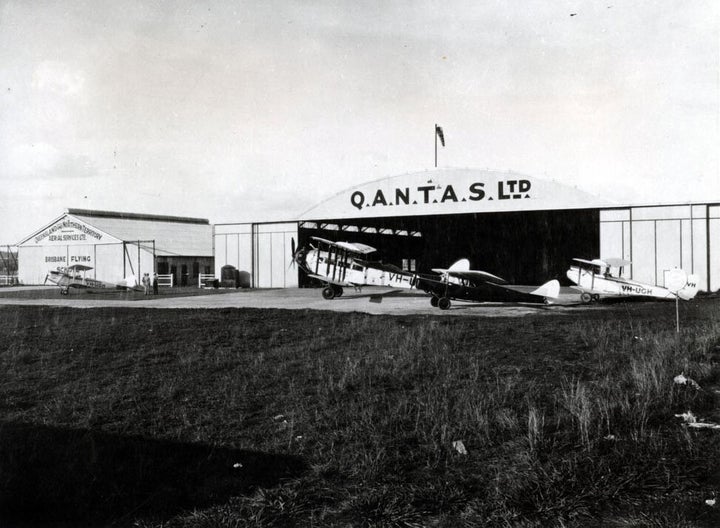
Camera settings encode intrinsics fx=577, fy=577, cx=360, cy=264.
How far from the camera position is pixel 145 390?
331 inches

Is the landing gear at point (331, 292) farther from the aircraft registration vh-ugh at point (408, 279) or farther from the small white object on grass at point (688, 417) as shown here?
the small white object on grass at point (688, 417)

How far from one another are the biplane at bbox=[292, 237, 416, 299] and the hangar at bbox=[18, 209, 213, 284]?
1852 centimetres

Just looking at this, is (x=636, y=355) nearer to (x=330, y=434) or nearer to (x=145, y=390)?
(x=330, y=434)

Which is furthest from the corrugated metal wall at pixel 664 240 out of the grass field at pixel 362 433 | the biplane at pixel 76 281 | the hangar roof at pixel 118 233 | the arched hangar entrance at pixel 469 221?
the hangar roof at pixel 118 233

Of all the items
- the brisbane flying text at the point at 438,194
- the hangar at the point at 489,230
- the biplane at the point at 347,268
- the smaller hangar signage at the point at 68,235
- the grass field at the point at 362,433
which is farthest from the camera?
the smaller hangar signage at the point at 68,235

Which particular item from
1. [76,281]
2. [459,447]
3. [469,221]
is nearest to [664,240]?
[469,221]

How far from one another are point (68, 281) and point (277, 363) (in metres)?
27.5

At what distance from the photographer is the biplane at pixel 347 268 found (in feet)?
79.1

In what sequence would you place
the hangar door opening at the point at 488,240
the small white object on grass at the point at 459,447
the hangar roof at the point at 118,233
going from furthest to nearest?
the hangar roof at the point at 118,233 → the hangar door opening at the point at 488,240 → the small white object on grass at the point at 459,447

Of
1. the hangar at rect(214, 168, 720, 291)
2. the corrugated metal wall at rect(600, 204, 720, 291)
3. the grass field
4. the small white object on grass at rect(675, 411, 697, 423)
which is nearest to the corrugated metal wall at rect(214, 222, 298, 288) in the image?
the hangar at rect(214, 168, 720, 291)

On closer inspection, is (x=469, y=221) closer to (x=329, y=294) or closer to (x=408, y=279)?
(x=329, y=294)

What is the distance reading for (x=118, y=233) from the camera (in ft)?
156

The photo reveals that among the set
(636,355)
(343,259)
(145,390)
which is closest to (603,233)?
(343,259)

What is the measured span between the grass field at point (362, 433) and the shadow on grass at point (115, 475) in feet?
0.07
